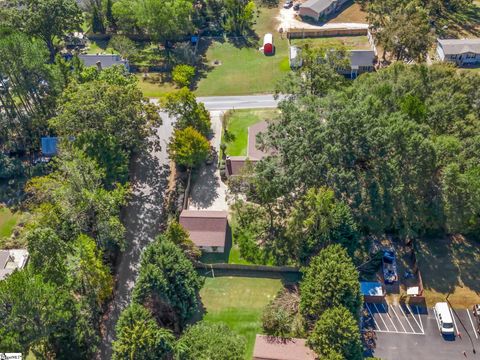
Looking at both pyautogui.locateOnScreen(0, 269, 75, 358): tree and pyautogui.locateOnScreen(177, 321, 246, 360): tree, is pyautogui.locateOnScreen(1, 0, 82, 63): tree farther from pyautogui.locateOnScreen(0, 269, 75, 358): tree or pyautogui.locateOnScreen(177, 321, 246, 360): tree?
pyautogui.locateOnScreen(177, 321, 246, 360): tree

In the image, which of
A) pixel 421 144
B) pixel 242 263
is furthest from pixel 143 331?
pixel 421 144

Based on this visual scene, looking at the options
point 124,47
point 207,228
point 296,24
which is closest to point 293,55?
point 296,24

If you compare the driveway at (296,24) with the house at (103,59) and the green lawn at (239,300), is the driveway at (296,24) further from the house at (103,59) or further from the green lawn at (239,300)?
the green lawn at (239,300)

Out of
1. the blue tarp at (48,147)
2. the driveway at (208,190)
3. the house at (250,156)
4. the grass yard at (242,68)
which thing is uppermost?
the grass yard at (242,68)

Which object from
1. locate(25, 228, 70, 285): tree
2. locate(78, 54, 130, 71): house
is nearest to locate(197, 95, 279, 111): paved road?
locate(78, 54, 130, 71): house

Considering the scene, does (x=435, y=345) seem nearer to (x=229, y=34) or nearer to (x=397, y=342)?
(x=397, y=342)

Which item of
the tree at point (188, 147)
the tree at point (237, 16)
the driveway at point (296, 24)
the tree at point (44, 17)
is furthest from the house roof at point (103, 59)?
the driveway at point (296, 24)
